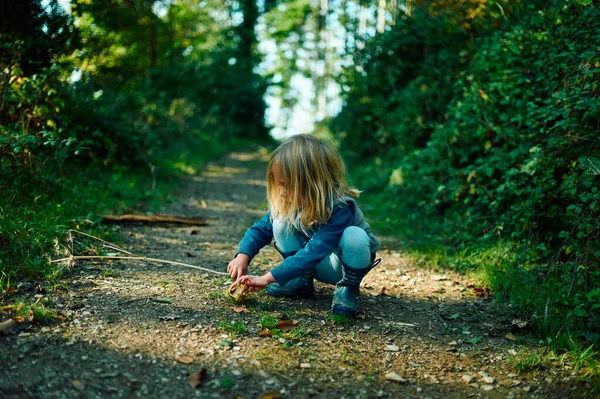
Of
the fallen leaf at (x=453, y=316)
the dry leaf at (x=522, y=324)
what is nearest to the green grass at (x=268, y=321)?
the fallen leaf at (x=453, y=316)

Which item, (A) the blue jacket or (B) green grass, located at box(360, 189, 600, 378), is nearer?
(B) green grass, located at box(360, 189, 600, 378)

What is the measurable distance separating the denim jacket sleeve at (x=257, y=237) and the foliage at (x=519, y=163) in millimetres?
1817

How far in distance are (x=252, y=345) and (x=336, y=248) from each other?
2.66 ft

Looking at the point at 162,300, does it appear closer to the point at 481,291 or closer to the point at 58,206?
the point at 58,206

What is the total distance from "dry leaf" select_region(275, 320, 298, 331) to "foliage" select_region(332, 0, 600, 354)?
1558mm

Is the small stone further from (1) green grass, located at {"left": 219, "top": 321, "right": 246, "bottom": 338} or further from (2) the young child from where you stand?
(1) green grass, located at {"left": 219, "top": 321, "right": 246, "bottom": 338}

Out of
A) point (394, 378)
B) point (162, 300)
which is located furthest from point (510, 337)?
point (162, 300)

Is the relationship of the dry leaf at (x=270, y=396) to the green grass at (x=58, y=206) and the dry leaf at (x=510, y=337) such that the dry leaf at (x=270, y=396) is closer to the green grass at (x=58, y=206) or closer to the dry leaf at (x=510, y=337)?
the dry leaf at (x=510, y=337)

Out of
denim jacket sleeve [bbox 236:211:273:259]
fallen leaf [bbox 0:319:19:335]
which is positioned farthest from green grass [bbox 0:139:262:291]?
denim jacket sleeve [bbox 236:211:273:259]

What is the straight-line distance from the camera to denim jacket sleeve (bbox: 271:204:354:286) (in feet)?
9.03

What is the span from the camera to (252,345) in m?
2.50

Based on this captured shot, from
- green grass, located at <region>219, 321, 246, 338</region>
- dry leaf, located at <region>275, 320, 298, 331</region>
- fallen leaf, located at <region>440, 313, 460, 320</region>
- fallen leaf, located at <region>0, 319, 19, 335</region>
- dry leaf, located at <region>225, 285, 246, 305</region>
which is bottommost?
fallen leaf, located at <region>440, 313, 460, 320</region>

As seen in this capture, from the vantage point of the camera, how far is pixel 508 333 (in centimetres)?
288

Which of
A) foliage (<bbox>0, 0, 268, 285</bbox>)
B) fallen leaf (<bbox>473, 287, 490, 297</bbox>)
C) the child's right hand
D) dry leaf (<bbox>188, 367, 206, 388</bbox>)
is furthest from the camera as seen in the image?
foliage (<bbox>0, 0, 268, 285</bbox>)
